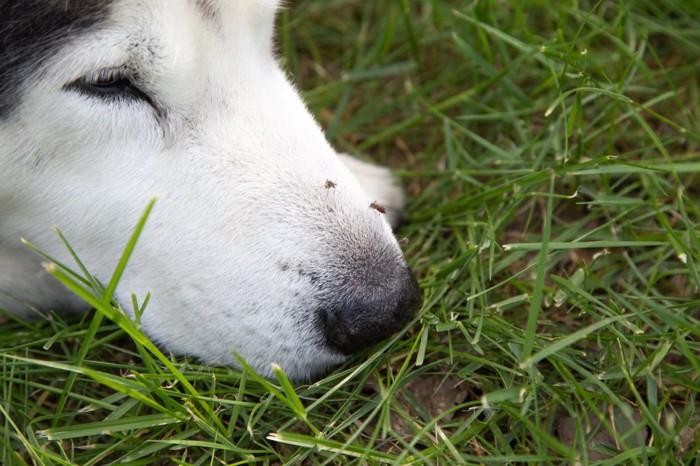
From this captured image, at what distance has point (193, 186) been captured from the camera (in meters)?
2.46

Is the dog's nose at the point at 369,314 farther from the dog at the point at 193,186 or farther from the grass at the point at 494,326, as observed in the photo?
the grass at the point at 494,326

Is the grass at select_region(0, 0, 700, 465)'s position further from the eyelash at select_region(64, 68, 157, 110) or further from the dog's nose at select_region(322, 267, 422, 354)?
the eyelash at select_region(64, 68, 157, 110)

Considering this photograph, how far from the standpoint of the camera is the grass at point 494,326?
2379mm

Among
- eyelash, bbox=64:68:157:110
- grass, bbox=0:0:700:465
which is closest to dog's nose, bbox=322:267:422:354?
grass, bbox=0:0:700:465

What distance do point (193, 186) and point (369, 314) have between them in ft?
2.34

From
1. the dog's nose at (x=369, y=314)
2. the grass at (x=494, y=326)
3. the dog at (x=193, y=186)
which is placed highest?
the dog at (x=193, y=186)

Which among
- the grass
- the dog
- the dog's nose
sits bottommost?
the grass

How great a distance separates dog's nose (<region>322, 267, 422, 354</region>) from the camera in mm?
2346

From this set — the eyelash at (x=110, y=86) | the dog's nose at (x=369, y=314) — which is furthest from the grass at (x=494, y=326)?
the eyelash at (x=110, y=86)

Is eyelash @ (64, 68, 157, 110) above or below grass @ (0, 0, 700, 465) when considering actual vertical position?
above

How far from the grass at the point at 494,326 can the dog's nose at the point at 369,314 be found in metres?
0.14

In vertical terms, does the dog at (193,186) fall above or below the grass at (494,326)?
above

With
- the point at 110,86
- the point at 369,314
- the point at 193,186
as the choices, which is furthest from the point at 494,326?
the point at 110,86

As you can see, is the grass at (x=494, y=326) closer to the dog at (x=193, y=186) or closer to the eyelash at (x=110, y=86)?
the dog at (x=193, y=186)
